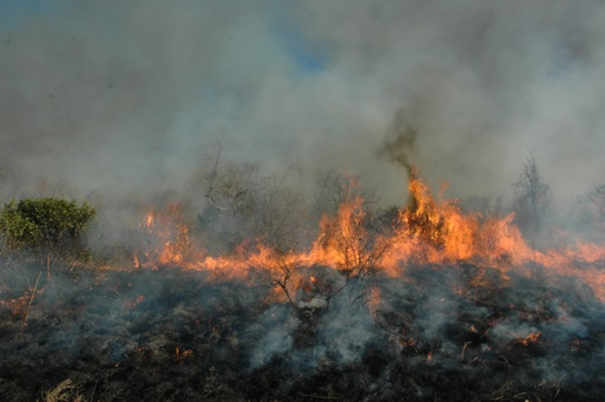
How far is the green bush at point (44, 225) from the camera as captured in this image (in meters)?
16.1

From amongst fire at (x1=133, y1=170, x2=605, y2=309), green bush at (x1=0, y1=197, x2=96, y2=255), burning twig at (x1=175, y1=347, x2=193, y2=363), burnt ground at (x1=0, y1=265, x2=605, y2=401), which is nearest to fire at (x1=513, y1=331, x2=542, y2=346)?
burnt ground at (x1=0, y1=265, x2=605, y2=401)

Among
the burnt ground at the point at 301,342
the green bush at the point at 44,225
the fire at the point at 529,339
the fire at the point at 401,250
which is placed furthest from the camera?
the fire at the point at 401,250

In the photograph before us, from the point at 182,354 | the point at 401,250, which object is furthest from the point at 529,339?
the point at 182,354

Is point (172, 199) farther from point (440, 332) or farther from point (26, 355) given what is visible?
point (440, 332)

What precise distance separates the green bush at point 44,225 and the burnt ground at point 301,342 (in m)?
1.51

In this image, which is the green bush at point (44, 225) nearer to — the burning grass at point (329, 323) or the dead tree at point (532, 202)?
the burning grass at point (329, 323)

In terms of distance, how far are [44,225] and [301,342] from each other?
38.1 feet

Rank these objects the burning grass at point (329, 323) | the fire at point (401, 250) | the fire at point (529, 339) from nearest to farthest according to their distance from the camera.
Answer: the burning grass at point (329, 323) → the fire at point (529, 339) → the fire at point (401, 250)

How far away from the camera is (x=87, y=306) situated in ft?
53.0

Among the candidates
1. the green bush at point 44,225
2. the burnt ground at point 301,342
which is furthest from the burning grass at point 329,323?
the green bush at point 44,225

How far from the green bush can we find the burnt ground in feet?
4.95

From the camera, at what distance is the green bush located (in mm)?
16094

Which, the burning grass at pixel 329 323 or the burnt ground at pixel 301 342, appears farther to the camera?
the burning grass at pixel 329 323

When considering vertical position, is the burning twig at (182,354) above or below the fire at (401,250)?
below
